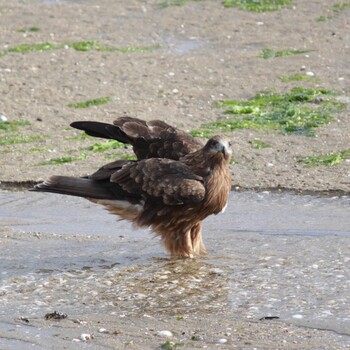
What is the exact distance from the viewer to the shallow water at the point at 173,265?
7359 millimetres

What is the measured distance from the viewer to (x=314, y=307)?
7305 mm

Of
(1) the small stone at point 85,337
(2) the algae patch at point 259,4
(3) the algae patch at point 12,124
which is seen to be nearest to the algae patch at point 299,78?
(2) the algae patch at point 259,4

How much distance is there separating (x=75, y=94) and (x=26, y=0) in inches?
190

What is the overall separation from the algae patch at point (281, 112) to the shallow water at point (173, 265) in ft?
6.15

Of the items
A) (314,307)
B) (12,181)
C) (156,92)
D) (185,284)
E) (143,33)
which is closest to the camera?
(314,307)

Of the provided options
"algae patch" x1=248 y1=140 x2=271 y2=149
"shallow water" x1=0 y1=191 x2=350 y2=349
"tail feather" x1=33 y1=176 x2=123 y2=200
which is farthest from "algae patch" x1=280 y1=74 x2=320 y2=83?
"tail feather" x1=33 y1=176 x2=123 y2=200

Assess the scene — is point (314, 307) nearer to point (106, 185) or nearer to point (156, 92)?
point (106, 185)

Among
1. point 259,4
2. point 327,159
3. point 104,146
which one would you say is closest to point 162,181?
point 327,159

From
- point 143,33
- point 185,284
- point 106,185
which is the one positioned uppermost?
point 143,33

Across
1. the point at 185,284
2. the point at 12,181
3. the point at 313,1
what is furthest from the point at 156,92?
the point at 185,284

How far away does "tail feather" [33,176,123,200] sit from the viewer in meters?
8.75

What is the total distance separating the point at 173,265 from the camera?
8664mm

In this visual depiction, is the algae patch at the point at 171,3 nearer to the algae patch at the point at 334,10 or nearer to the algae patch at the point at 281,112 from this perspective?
the algae patch at the point at 334,10

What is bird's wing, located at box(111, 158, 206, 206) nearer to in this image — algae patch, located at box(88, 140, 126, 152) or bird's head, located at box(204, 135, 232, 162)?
bird's head, located at box(204, 135, 232, 162)
